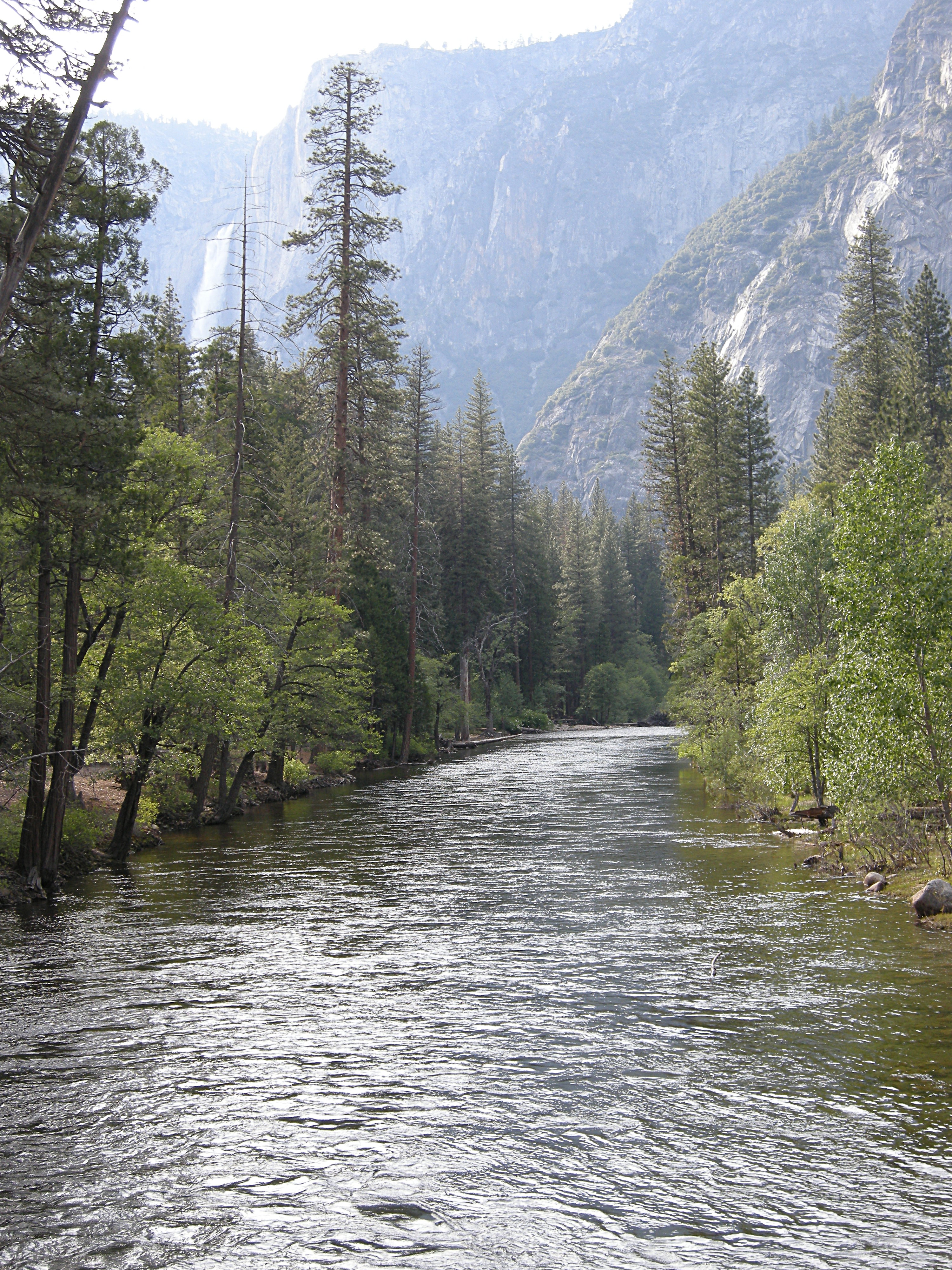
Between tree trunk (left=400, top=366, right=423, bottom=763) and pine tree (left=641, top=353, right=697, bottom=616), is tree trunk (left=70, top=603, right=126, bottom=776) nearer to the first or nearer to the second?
tree trunk (left=400, top=366, right=423, bottom=763)

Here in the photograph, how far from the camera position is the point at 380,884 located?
62.6 feet

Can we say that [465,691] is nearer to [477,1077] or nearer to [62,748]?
[62,748]

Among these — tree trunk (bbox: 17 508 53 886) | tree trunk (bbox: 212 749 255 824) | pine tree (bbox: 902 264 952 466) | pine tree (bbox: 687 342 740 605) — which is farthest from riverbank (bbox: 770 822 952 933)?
pine tree (bbox: 902 264 952 466)

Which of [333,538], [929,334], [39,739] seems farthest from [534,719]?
[39,739]

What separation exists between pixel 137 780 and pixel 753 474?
42.8 metres

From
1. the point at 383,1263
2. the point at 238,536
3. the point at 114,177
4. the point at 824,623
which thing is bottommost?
the point at 383,1263

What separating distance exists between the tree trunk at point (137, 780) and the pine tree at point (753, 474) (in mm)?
38110

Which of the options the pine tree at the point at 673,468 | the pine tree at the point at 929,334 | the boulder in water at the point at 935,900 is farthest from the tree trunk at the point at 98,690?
the pine tree at the point at 929,334

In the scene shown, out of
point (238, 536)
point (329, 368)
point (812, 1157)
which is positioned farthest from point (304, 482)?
point (812, 1157)

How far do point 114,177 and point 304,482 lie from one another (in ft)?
78.6

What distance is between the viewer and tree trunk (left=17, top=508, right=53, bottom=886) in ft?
56.0

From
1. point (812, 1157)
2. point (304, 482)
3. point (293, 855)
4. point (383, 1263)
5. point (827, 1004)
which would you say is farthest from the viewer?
point (304, 482)

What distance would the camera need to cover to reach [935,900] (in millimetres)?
15008

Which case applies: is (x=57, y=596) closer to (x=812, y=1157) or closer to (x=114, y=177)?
(x=114, y=177)
